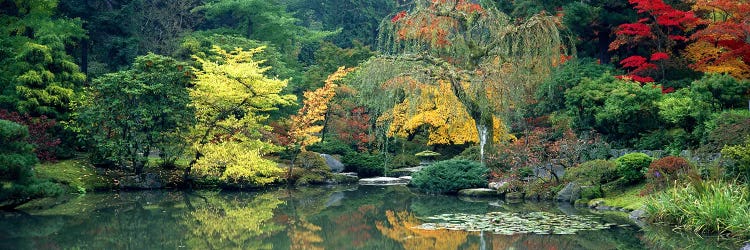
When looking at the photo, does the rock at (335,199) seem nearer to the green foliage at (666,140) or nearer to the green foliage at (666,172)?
the green foliage at (666,172)

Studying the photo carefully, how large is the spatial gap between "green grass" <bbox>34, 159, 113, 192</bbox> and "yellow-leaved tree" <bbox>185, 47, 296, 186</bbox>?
7.82 feet

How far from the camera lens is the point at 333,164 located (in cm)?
2452

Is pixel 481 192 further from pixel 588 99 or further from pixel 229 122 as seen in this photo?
pixel 229 122

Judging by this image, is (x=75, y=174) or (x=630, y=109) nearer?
(x=630, y=109)

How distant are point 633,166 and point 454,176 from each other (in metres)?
4.94

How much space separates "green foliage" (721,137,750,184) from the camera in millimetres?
12570

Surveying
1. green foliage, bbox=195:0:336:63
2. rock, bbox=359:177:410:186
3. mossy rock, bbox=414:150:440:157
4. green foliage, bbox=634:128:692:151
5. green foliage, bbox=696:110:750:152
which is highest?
green foliage, bbox=195:0:336:63

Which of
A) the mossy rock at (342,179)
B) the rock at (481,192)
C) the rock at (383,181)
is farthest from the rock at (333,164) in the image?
the rock at (481,192)

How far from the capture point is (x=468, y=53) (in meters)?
19.1

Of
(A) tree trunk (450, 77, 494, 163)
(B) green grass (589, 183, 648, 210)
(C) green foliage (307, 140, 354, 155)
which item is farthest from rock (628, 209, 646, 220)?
(C) green foliage (307, 140, 354, 155)

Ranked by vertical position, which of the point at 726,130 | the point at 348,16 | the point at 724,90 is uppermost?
the point at 348,16

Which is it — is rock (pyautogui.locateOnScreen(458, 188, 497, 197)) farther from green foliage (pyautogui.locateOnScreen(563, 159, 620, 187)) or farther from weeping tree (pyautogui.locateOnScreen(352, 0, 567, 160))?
green foliage (pyautogui.locateOnScreen(563, 159, 620, 187))

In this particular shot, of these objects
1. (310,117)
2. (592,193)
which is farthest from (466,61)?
(310,117)

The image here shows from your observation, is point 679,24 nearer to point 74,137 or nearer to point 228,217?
point 228,217
